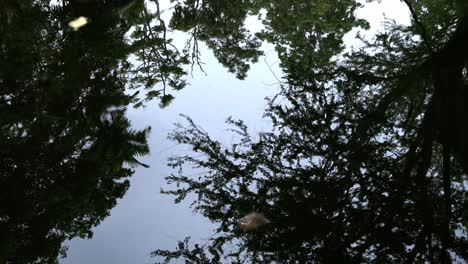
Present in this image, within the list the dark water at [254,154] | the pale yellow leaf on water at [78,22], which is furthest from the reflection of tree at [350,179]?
the pale yellow leaf on water at [78,22]

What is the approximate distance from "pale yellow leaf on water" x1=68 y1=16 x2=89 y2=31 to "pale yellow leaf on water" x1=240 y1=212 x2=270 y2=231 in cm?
341

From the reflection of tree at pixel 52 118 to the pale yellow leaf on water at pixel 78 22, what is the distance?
7 centimetres

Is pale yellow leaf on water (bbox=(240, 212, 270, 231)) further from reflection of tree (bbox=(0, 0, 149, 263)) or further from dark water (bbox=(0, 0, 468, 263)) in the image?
reflection of tree (bbox=(0, 0, 149, 263))

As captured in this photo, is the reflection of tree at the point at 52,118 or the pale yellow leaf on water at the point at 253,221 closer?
the reflection of tree at the point at 52,118

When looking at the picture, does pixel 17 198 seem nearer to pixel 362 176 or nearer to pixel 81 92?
pixel 81 92

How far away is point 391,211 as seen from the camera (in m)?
4.63

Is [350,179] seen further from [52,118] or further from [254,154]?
[52,118]

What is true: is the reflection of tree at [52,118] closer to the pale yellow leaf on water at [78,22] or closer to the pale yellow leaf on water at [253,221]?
the pale yellow leaf on water at [78,22]

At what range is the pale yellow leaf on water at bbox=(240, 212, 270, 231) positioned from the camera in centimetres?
506

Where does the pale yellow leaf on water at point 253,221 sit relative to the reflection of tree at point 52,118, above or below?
below

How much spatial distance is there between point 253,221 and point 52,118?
2.96 meters

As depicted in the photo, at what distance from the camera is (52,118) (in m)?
4.66

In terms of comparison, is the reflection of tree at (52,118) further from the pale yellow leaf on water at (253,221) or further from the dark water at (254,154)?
the pale yellow leaf on water at (253,221)

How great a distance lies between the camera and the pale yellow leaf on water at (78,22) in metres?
4.82
